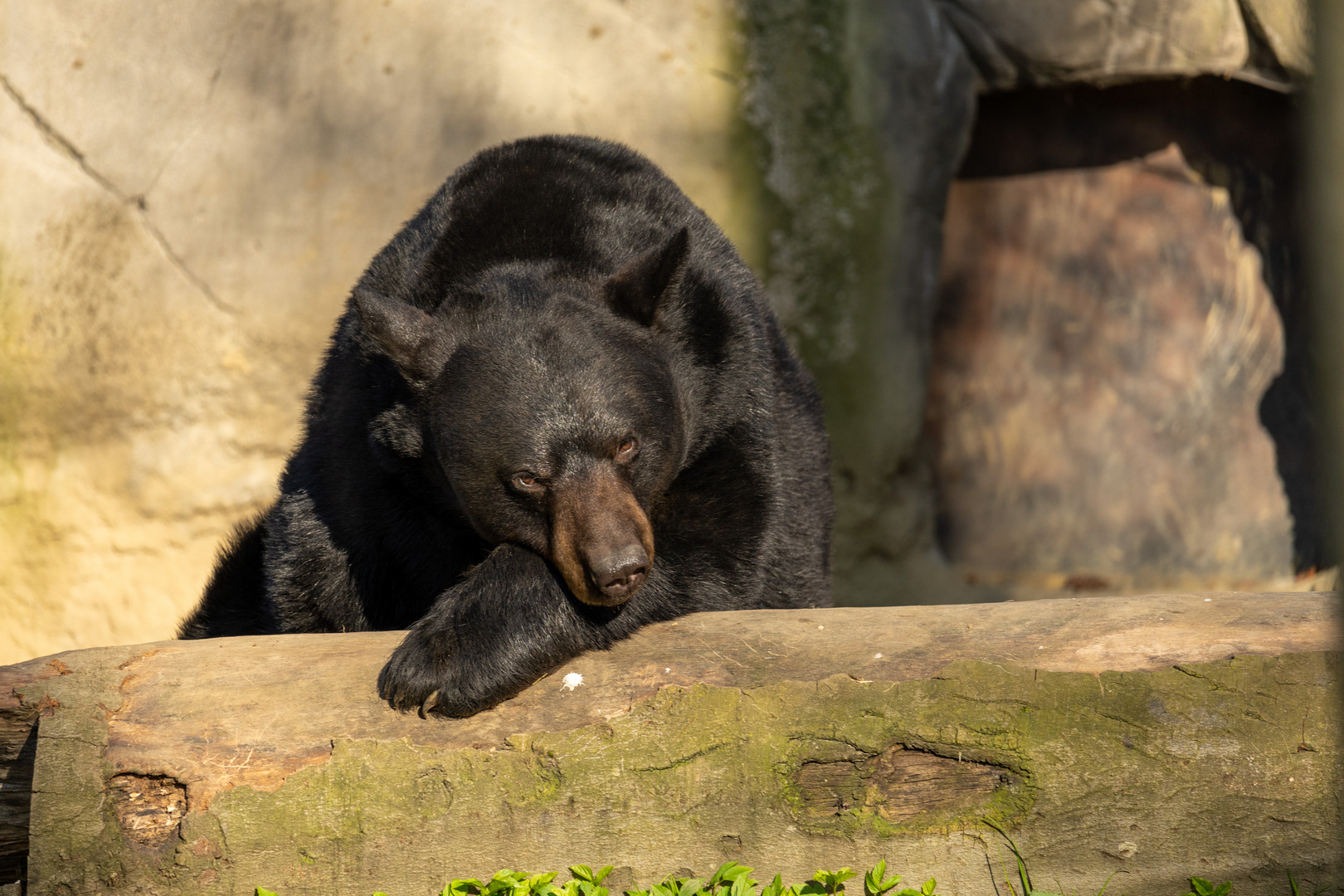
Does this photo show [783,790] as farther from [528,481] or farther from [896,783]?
[528,481]

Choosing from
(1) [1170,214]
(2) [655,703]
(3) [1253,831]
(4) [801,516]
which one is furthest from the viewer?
(1) [1170,214]

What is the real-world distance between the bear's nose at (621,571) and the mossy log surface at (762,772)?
0.91 feet

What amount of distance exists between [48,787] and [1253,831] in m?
2.56

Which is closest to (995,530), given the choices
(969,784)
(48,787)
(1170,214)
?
(1170,214)

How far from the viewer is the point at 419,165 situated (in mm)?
5633

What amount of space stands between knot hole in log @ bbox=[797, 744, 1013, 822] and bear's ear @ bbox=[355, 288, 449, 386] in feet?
4.83

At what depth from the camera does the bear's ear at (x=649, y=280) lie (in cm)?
298

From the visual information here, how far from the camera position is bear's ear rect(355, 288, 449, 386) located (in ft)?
9.52

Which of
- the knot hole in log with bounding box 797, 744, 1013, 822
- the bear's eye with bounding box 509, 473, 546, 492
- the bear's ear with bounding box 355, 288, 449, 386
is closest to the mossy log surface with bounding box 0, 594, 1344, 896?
the knot hole in log with bounding box 797, 744, 1013, 822

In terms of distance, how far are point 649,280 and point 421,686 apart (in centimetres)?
126

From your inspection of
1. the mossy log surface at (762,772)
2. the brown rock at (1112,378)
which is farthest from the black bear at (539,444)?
the brown rock at (1112,378)

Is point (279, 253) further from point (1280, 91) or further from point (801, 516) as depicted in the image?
point (1280, 91)

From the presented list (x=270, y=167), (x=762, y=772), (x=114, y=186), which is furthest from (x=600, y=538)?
A: (x=114, y=186)

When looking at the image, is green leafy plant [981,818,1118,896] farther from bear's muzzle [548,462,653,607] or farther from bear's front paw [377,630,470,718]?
bear's front paw [377,630,470,718]
